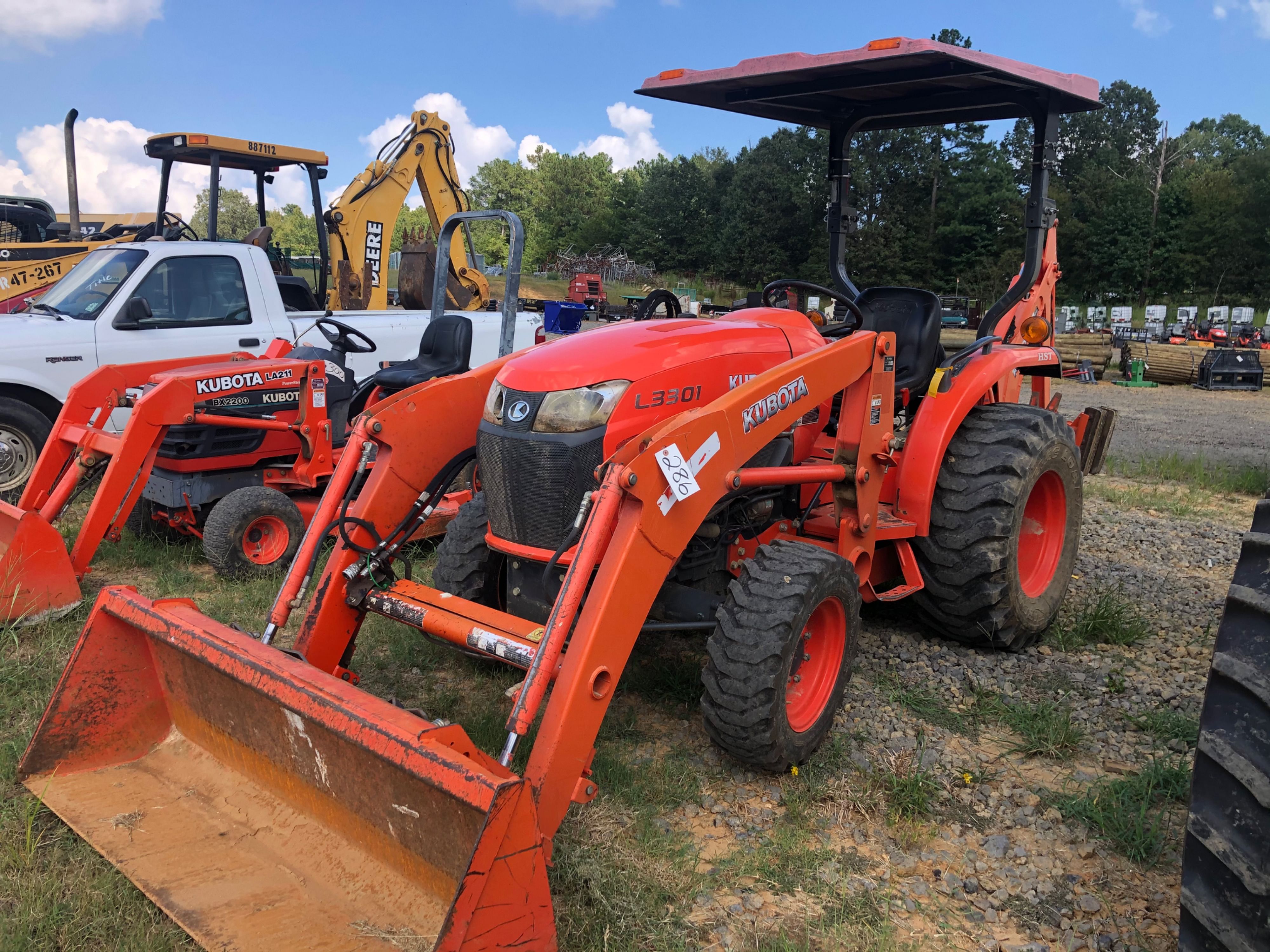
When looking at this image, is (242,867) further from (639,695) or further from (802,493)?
(802,493)

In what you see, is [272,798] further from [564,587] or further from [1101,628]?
[1101,628]

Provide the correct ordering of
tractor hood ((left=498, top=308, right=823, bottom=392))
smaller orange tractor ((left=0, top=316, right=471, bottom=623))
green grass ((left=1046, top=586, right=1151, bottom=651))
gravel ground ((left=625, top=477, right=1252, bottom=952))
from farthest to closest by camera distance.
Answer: smaller orange tractor ((left=0, top=316, right=471, bottom=623)) → green grass ((left=1046, top=586, right=1151, bottom=651)) → tractor hood ((left=498, top=308, right=823, bottom=392)) → gravel ground ((left=625, top=477, right=1252, bottom=952))

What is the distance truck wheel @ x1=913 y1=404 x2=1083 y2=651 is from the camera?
414cm

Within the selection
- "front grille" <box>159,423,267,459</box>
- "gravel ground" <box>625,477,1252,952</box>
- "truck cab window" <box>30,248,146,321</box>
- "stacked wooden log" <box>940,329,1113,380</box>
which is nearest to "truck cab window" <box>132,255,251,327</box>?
"truck cab window" <box>30,248,146,321</box>

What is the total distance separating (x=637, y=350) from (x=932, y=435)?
154cm

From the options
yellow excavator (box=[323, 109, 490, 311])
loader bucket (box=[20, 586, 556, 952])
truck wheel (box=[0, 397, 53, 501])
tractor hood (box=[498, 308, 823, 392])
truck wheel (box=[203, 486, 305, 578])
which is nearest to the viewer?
loader bucket (box=[20, 586, 556, 952])

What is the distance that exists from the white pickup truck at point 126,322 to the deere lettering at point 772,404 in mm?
3948

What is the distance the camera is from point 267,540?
577 cm

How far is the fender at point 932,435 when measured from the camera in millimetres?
4082

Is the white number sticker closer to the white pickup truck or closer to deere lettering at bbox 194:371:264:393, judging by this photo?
deere lettering at bbox 194:371:264:393

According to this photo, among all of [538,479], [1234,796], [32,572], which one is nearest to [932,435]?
[538,479]

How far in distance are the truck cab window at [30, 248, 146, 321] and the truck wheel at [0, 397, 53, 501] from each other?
2.65ft

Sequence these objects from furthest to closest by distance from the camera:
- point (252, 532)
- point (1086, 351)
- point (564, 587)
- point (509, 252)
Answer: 1. point (1086, 351)
2. point (252, 532)
3. point (509, 252)
4. point (564, 587)

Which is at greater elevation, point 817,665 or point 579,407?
point 579,407
